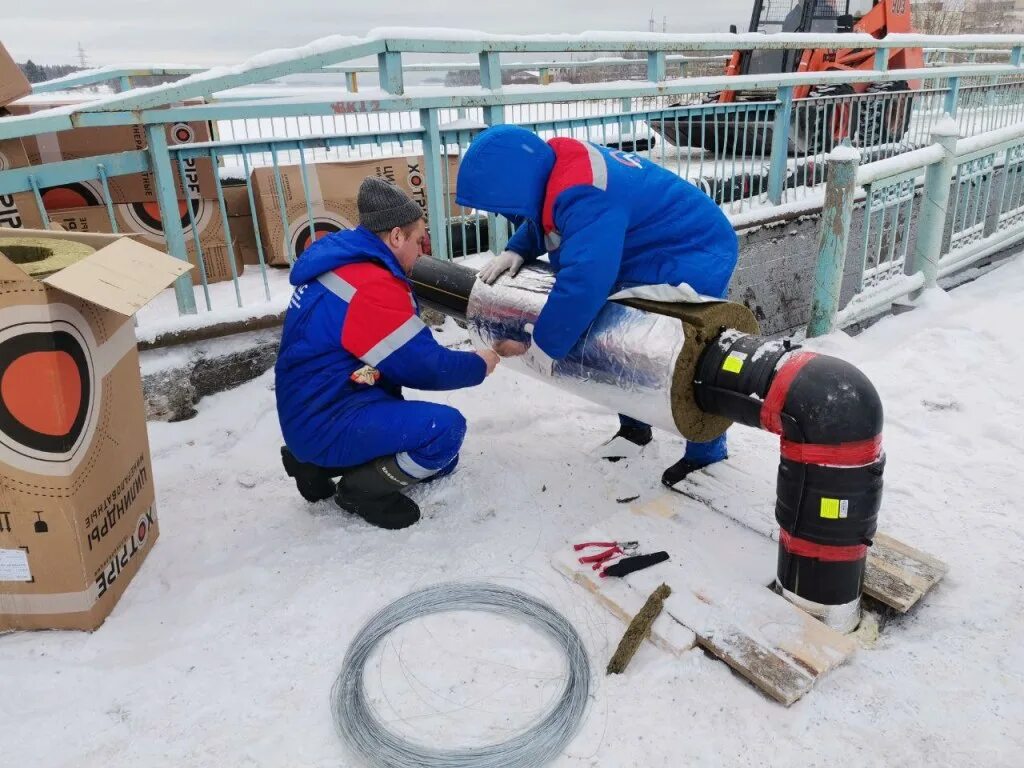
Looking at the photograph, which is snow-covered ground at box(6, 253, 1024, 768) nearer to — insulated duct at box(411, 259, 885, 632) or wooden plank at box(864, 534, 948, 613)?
wooden plank at box(864, 534, 948, 613)

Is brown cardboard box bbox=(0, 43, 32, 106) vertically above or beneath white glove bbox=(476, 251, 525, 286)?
above

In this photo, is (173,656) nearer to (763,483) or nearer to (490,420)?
(490,420)

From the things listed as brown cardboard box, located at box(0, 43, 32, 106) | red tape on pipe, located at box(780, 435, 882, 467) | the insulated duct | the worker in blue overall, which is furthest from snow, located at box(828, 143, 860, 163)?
brown cardboard box, located at box(0, 43, 32, 106)

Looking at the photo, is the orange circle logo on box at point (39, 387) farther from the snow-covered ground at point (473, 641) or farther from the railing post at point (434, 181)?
the railing post at point (434, 181)

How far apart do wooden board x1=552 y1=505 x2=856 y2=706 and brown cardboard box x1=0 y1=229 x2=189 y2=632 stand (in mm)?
1516

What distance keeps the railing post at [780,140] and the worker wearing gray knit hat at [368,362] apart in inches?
158

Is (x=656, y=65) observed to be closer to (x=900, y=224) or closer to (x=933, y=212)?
(x=933, y=212)

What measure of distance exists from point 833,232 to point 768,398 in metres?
2.97

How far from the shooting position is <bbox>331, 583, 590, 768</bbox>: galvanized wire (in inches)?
74.4

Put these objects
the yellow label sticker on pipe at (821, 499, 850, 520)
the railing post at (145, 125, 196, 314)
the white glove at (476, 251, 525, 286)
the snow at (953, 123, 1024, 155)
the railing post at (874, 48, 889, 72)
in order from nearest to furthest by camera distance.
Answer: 1. the yellow label sticker on pipe at (821, 499, 850, 520)
2. the white glove at (476, 251, 525, 286)
3. the railing post at (145, 125, 196, 314)
4. the snow at (953, 123, 1024, 155)
5. the railing post at (874, 48, 889, 72)

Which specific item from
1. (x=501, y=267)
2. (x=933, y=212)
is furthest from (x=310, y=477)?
(x=933, y=212)

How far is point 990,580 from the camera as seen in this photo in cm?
254

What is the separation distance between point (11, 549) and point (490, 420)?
6.97 feet

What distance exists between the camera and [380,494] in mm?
2857
